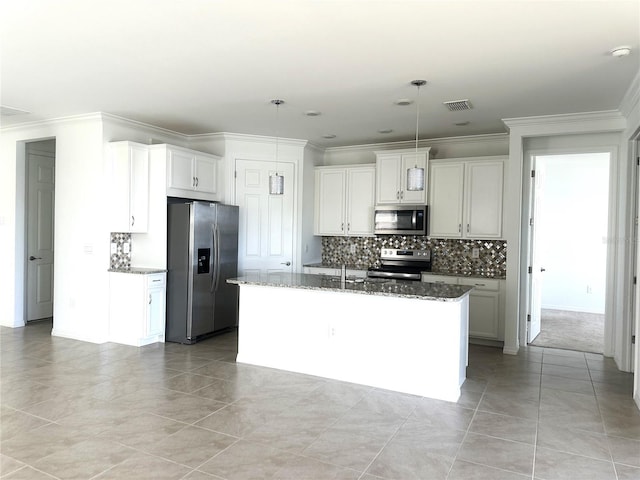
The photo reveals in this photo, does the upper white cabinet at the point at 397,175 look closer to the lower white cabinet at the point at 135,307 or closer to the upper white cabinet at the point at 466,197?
the upper white cabinet at the point at 466,197

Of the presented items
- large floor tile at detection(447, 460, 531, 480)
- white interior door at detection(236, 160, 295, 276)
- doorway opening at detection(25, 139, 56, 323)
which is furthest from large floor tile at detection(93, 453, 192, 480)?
doorway opening at detection(25, 139, 56, 323)

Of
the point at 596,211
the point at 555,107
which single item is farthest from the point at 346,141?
the point at 596,211

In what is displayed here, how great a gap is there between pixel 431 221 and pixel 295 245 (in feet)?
6.18

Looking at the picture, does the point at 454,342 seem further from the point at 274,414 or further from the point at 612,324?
the point at 612,324

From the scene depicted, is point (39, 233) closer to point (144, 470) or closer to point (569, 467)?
point (144, 470)

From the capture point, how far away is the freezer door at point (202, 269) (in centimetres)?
538

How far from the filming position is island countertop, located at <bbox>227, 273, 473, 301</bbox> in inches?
143

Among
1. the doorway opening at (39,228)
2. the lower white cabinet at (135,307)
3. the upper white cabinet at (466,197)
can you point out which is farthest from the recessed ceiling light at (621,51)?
the doorway opening at (39,228)

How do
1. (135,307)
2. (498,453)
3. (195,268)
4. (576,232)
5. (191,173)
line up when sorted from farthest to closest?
(576,232) < (191,173) < (195,268) < (135,307) < (498,453)

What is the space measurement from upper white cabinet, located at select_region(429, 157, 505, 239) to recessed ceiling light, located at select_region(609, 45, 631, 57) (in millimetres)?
2392

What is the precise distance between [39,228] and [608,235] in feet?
23.5

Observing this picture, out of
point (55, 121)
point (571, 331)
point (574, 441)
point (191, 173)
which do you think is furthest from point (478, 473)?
point (55, 121)

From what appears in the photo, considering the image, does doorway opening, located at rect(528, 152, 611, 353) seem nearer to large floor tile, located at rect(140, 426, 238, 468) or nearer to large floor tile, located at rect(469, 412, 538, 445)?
large floor tile, located at rect(469, 412, 538, 445)

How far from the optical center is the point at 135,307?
523cm
